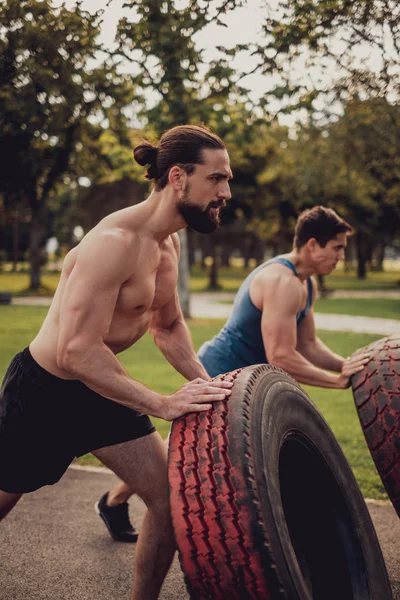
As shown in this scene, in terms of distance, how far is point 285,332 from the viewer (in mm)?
3732

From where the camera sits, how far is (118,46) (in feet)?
14.8

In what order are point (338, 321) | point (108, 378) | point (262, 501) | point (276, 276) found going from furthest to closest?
1. point (338, 321)
2. point (276, 276)
3. point (108, 378)
4. point (262, 501)

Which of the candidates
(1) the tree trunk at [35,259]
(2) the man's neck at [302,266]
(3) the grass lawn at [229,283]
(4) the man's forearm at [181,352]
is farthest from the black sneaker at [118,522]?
(1) the tree trunk at [35,259]

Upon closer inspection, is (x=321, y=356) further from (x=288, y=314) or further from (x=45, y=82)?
(x=45, y=82)

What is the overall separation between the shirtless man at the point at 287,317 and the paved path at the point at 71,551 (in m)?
0.34

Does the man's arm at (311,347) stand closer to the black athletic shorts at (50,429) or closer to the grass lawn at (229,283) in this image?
the black athletic shorts at (50,429)

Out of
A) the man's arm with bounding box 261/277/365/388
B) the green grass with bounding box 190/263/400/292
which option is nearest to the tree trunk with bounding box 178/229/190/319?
the man's arm with bounding box 261/277/365/388

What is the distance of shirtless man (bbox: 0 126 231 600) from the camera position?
8.10ft

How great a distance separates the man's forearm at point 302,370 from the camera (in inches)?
147

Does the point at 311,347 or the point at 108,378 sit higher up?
the point at 108,378

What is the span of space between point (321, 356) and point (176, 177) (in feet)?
6.48

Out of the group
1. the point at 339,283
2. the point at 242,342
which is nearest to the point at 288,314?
the point at 242,342

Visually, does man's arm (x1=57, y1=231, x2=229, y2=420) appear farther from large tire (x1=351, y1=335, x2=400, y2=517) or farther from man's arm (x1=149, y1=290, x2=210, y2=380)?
large tire (x1=351, y1=335, x2=400, y2=517)

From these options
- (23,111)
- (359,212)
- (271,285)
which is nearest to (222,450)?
(271,285)
